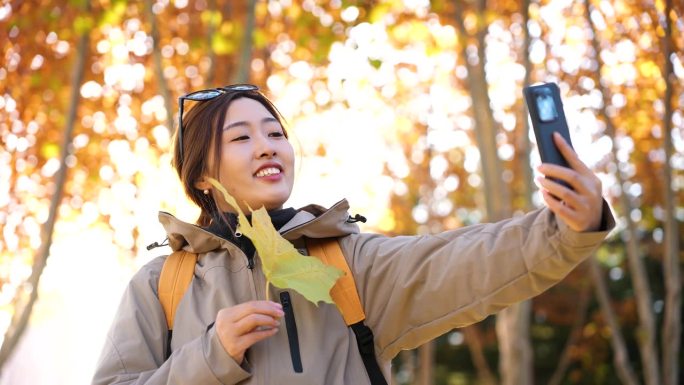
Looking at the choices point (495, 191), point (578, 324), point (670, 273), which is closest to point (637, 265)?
point (670, 273)

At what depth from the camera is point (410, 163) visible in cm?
1180

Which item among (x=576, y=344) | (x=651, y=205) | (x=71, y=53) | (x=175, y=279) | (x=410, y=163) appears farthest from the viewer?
(x=576, y=344)

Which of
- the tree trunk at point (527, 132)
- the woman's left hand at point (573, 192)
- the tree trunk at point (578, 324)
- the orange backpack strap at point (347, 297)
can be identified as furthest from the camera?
the tree trunk at point (578, 324)

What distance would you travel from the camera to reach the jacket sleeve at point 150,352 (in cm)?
220

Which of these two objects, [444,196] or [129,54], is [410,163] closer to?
[444,196]

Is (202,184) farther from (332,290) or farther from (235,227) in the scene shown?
(332,290)

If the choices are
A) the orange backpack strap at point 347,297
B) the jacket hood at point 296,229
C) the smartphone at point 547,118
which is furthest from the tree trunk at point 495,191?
the smartphone at point 547,118

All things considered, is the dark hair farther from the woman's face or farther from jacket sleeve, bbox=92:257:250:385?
jacket sleeve, bbox=92:257:250:385

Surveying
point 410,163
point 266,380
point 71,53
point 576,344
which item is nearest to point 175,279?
point 266,380

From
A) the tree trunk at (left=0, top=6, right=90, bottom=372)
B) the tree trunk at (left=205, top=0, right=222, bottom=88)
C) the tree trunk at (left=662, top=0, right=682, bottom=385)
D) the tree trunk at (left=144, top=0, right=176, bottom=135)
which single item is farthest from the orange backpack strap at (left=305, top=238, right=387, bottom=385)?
the tree trunk at (left=662, top=0, right=682, bottom=385)

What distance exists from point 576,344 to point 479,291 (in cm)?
1446

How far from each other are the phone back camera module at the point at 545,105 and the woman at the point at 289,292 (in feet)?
0.28

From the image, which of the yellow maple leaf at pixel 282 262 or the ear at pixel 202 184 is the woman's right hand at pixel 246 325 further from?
the ear at pixel 202 184

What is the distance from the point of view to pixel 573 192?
1848mm
